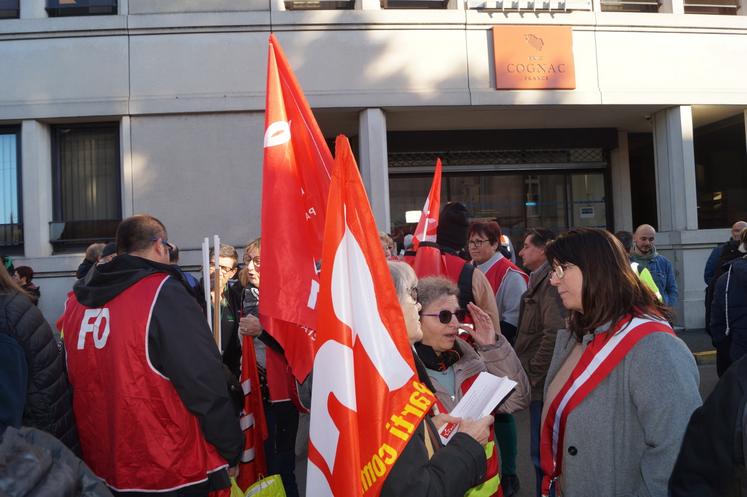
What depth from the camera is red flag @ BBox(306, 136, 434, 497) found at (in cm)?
196

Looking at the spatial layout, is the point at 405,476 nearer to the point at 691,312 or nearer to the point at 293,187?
the point at 293,187

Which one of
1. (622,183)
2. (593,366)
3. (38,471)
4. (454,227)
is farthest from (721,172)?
(38,471)

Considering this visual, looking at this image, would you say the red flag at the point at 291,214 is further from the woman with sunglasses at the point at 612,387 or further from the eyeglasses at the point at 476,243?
the eyeglasses at the point at 476,243

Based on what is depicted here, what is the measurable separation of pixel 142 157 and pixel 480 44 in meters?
5.50

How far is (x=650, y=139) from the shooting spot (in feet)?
47.9

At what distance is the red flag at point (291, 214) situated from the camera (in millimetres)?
3180

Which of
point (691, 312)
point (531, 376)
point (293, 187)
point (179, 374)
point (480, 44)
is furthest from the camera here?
point (691, 312)

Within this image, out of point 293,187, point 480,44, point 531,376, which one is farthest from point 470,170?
point 293,187

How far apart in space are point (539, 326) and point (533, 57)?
7.15m

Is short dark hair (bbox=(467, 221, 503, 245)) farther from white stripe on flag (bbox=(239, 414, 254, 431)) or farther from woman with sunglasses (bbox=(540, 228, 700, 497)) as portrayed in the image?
woman with sunglasses (bbox=(540, 228, 700, 497))

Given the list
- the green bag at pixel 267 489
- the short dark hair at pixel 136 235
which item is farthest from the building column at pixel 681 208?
the short dark hair at pixel 136 235

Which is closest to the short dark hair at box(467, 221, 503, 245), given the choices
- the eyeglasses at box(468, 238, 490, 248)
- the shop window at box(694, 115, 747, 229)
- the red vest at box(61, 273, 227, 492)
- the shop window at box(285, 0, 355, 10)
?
the eyeglasses at box(468, 238, 490, 248)

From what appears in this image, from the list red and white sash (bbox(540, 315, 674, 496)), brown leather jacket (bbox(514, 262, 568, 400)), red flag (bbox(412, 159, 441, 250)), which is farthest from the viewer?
red flag (bbox(412, 159, 441, 250))

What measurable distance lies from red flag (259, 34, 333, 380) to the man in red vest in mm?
377
